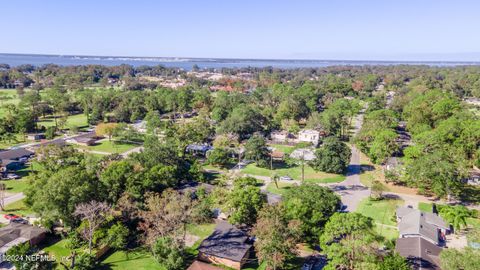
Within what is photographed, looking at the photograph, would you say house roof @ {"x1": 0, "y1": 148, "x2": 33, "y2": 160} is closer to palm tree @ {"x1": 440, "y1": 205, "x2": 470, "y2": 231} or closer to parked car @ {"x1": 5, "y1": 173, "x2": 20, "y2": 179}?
parked car @ {"x1": 5, "y1": 173, "x2": 20, "y2": 179}

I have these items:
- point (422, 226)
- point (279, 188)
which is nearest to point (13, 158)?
point (279, 188)

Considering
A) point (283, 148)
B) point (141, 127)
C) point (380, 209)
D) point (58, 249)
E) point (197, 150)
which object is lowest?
point (380, 209)

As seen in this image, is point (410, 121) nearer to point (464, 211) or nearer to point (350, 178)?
point (350, 178)

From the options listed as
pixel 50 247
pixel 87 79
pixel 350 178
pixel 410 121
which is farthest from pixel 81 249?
pixel 87 79

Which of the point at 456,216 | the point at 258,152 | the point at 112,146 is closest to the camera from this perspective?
the point at 456,216

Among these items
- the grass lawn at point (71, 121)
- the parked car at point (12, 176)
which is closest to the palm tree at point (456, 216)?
the parked car at point (12, 176)

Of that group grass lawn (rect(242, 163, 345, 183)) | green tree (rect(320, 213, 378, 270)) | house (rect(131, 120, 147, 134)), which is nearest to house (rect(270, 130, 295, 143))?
grass lawn (rect(242, 163, 345, 183))

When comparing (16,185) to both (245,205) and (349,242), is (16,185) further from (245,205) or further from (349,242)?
(349,242)
